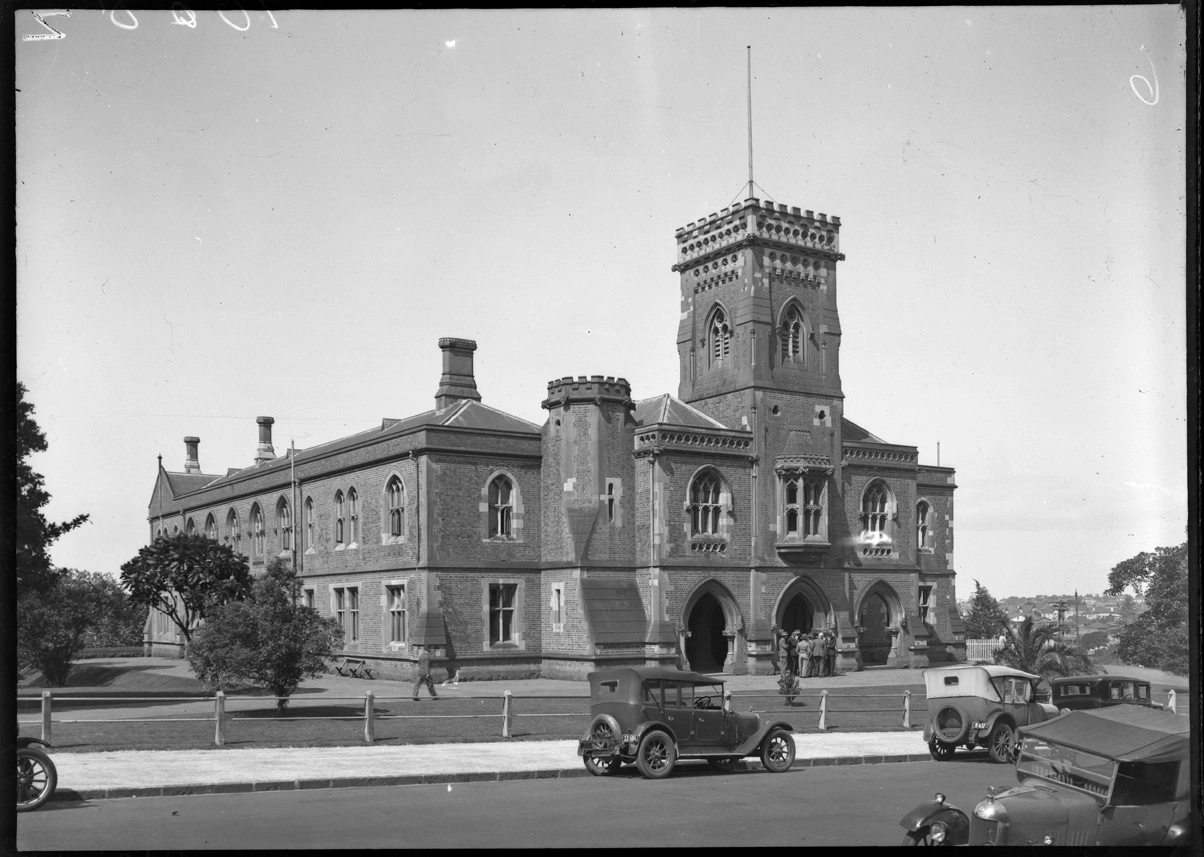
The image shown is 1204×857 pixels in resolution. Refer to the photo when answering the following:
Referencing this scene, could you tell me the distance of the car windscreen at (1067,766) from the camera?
32.5 feet

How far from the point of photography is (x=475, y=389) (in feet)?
137

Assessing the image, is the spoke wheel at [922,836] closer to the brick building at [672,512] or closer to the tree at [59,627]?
the brick building at [672,512]

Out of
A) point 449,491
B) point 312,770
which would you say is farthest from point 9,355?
point 449,491

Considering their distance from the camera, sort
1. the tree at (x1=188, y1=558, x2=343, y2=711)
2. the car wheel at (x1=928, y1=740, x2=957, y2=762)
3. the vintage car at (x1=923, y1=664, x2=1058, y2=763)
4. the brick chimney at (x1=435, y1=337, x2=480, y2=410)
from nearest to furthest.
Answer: the vintage car at (x1=923, y1=664, x2=1058, y2=763), the car wheel at (x1=928, y1=740, x2=957, y2=762), the tree at (x1=188, y1=558, x2=343, y2=711), the brick chimney at (x1=435, y1=337, x2=480, y2=410)

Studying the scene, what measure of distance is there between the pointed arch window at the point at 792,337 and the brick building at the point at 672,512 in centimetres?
7

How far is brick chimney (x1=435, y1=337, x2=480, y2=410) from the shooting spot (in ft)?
134

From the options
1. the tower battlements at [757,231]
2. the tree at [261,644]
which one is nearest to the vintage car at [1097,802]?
the tree at [261,644]

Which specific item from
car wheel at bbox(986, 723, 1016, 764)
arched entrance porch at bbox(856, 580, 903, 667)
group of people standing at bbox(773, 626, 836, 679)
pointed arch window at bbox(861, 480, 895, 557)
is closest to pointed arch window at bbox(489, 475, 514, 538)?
group of people standing at bbox(773, 626, 836, 679)

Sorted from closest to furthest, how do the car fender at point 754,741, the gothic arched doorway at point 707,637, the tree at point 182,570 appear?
the car fender at point 754,741 < the tree at point 182,570 < the gothic arched doorway at point 707,637

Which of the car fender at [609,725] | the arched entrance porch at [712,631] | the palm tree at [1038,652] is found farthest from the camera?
the arched entrance porch at [712,631]

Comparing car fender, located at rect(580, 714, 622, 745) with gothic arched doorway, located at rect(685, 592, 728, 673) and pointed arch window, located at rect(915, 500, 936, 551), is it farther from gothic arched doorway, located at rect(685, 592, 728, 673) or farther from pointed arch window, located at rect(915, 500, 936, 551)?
pointed arch window, located at rect(915, 500, 936, 551)

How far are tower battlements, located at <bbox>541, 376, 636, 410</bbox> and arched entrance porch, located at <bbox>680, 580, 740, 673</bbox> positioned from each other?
22.3ft

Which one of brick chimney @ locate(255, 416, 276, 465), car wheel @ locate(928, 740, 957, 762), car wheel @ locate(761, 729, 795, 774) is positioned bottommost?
car wheel @ locate(928, 740, 957, 762)

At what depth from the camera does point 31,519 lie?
1523cm
